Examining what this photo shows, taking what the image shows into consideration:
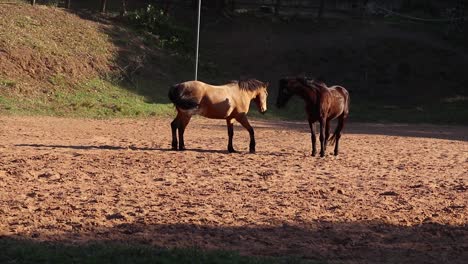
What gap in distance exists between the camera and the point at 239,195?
1098cm

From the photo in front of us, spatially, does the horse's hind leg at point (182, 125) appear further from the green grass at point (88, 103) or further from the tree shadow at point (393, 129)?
the green grass at point (88, 103)

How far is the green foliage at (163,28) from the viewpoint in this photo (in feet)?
109

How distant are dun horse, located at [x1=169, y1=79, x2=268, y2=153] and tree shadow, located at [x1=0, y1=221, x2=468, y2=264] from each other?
6.61m

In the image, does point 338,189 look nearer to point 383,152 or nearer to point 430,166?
point 430,166

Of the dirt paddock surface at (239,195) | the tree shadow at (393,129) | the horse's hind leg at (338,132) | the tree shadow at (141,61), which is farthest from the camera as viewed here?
the tree shadow at (141,61)

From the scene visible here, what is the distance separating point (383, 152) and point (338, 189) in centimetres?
582

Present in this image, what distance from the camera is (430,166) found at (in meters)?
15.0

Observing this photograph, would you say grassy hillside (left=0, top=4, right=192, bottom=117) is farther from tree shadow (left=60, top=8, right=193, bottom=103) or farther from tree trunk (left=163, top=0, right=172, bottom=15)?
tree trunk (left=163, top=0, right=172, bottom=15)

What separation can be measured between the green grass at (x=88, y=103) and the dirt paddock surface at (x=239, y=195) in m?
3.40

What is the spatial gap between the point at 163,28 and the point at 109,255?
2807 centimetres

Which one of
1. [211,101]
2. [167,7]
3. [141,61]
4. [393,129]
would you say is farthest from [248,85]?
[167,7]

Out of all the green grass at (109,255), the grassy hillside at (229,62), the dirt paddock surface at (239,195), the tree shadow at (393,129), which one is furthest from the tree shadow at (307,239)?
the grassy hillside at (229,62)

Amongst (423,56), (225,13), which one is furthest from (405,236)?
(225,13)

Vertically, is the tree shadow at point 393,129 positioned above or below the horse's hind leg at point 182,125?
below
